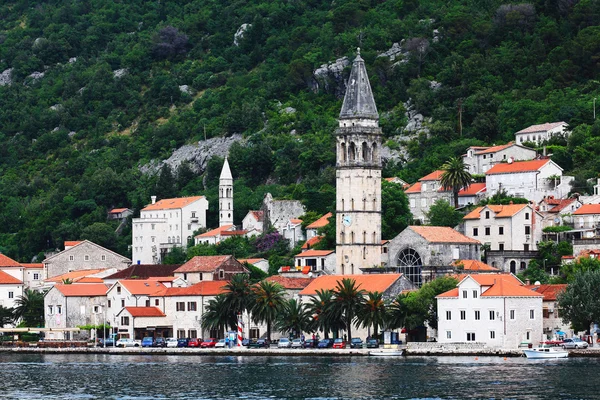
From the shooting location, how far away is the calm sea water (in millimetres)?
82125

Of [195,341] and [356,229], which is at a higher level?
[356,229]

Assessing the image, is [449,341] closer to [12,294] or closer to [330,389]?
[330,389]

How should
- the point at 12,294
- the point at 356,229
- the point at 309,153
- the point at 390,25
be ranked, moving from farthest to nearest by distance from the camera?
the point at 390,25 → the point at 309,153 → the point at 12,294 → the point at 356,229

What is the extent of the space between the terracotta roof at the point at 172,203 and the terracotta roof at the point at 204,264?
27691 mm

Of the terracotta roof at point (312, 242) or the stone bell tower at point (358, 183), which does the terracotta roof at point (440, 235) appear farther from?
the terracotta roof at point (312, 242)

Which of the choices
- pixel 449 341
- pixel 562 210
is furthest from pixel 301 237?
pixel 449 341

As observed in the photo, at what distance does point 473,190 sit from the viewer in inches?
5212

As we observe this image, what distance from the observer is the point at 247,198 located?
524ft

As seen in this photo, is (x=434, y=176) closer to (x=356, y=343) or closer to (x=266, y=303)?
(x=266, y=303)

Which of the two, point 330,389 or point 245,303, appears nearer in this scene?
point 330,389

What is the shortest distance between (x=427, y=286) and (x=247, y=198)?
173 feet

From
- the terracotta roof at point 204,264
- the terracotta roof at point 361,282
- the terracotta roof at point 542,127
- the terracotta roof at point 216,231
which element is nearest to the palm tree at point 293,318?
the terracotta roof at point 361,282

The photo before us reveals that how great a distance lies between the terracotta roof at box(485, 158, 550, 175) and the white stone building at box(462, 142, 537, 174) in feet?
9.04

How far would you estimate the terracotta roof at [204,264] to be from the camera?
12531 cm
